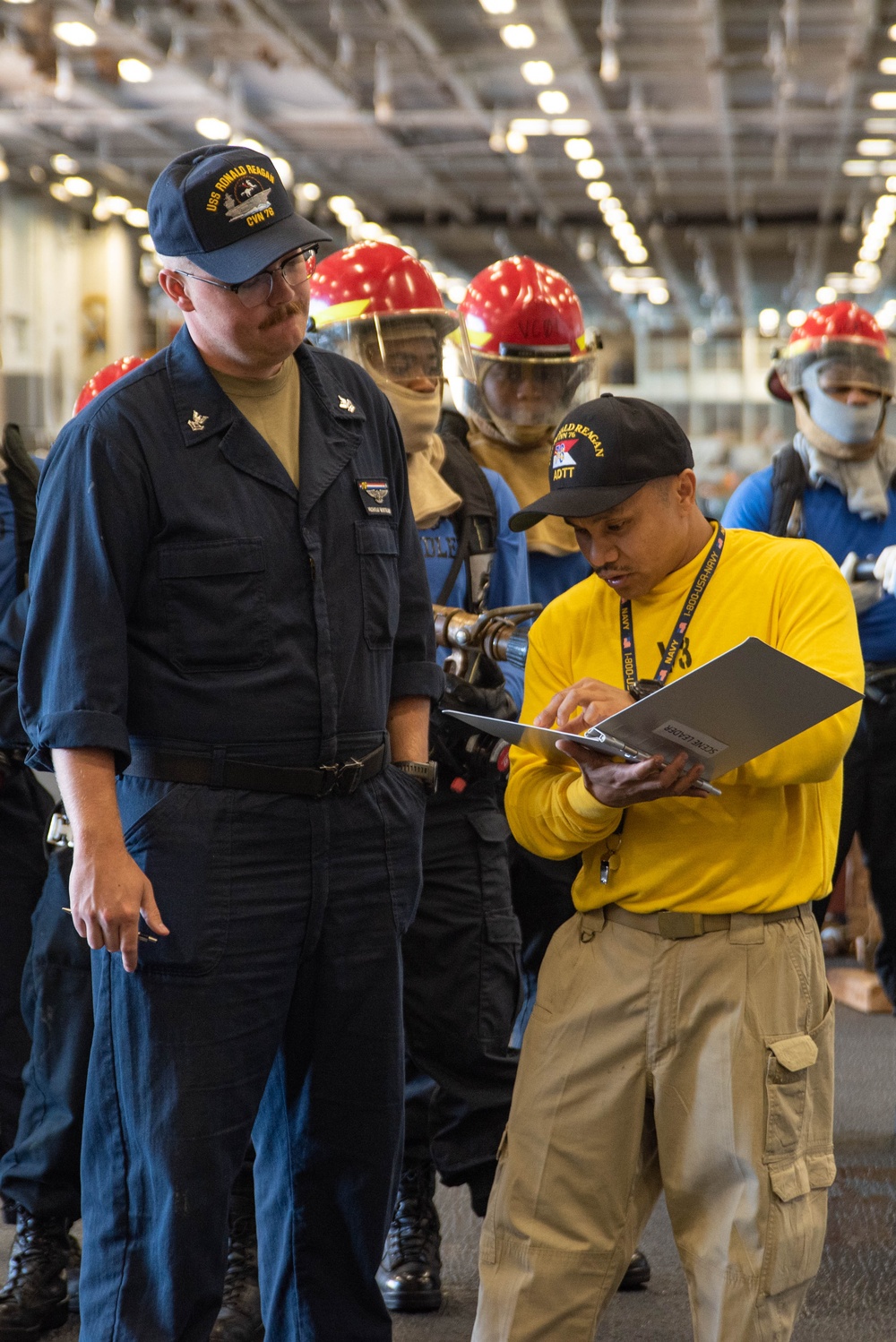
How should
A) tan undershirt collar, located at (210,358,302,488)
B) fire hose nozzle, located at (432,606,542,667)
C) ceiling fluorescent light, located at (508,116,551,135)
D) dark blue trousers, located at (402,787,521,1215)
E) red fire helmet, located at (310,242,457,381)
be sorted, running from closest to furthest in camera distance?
tan undershirt collar, located at (210,358,302,488)
fire hose nozzle, located at (432,606,542,667)
dark blue trousers, located at (402,787,521,1215)
red fire helmet, located at (310,242,457,381)
ceiling fluorescent light, located at (508,116,551,135)

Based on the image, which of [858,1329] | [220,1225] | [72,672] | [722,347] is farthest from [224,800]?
[722,347]

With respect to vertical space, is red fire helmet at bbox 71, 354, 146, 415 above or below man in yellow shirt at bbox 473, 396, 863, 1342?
above

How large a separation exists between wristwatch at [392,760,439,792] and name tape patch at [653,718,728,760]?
Answer: 529mm

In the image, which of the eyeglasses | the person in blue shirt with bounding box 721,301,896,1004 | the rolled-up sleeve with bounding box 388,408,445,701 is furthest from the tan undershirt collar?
the person in blue shirt with bounding box 721,301,896,1004

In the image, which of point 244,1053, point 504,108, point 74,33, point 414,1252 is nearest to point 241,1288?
point 414,1252

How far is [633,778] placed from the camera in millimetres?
1951

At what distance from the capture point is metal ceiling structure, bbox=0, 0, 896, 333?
39.8 feet

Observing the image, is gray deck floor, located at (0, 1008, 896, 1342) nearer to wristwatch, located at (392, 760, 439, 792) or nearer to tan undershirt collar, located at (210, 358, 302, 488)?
wristwatch, located at (392, 760, 439, 792)

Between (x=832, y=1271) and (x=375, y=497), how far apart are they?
200cm

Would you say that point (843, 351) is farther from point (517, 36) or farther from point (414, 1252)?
point (517, 36)

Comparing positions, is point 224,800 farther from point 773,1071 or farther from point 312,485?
point 773,1071

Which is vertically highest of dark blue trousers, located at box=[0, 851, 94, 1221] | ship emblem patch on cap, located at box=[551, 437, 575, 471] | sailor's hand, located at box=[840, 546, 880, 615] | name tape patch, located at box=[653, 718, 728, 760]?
ship emblem patch on cap, located at box=[551, 437, 575, 471]

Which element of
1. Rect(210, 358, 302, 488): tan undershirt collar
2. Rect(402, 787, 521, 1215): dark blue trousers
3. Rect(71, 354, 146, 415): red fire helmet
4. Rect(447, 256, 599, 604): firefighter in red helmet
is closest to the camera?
Rect(210, 358, 302, 488): tan undershirt collar

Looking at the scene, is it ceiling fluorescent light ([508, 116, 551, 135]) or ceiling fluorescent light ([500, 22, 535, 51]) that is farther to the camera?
ceiling fluorescent light ([508, 116, 551, 135])
